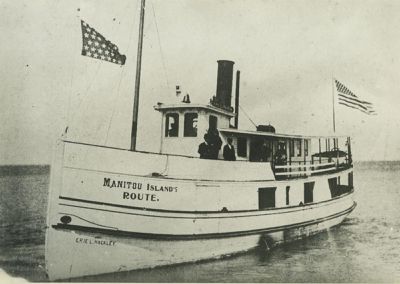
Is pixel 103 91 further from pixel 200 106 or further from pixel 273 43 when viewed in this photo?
pixel 273 43

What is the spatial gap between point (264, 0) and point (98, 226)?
12.4 feet

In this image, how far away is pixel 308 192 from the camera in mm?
6953

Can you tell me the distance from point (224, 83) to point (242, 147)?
1.19 m

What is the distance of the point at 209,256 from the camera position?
5332mm

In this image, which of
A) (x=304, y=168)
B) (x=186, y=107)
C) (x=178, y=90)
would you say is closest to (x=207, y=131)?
(x=186, y=107)

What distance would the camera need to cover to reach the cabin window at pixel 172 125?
6363 millimetres

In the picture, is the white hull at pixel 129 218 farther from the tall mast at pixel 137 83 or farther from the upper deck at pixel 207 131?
the upper deck at pixel 207 131

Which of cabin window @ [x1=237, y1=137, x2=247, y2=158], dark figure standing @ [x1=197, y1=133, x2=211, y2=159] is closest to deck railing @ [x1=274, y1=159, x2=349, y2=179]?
cabin window @ [x1=237, y1=137, x2=247, y2=158]

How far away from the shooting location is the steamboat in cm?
464

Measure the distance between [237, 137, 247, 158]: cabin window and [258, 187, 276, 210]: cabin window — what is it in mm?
827

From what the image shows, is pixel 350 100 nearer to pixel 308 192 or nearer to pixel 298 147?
pixel 308 192

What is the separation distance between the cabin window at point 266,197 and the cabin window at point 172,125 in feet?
5.43

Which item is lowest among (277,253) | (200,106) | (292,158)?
(277,253)

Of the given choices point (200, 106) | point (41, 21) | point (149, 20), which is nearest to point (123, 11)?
point (149, 20)
